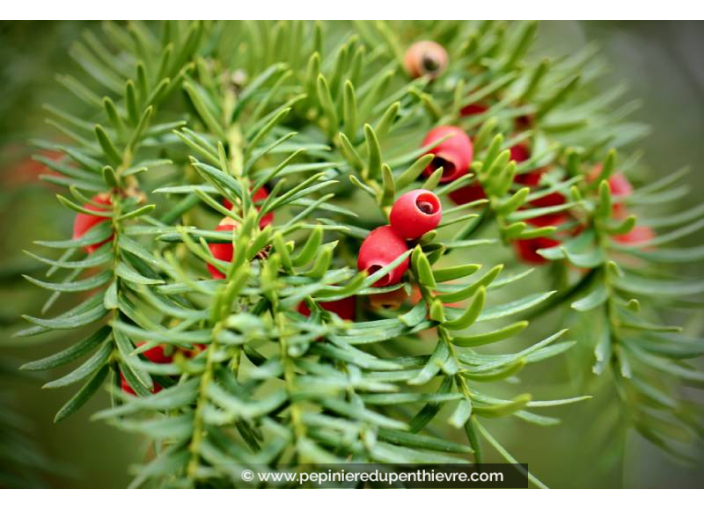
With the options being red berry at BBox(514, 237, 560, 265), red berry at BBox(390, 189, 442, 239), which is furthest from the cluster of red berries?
red berry at BBox(514, 237, 560, 265)

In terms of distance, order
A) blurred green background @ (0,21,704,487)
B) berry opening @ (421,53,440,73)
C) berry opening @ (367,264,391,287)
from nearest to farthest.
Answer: berry opening @ (367,264,391,287) → berry opening @ (421,53,440,73) → blurred green background @ (0,21,704,487)

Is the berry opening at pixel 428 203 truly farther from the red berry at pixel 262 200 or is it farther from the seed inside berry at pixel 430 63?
the seed inside berry at pixel 430 63

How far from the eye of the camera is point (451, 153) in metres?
0.39

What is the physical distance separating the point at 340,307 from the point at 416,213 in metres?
0.07

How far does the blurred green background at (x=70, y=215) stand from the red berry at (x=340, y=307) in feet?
0.83

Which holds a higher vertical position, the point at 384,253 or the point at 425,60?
the point at 425,60

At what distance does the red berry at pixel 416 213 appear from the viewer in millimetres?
325

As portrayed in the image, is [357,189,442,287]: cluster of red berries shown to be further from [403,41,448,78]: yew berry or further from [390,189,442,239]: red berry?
[403,41,448,78]: yew berry

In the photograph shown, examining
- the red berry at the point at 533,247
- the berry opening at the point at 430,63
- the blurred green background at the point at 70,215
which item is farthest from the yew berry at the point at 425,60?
the blurred green background at the point at 70,215

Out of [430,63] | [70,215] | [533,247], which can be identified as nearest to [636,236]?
[533,247]

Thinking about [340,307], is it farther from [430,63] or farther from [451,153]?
[430,63]

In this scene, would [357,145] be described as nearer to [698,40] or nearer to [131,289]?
[131,289]

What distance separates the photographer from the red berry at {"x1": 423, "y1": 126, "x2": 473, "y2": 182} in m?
0.39

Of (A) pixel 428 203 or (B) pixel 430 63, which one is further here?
(B) pixel 430 63
